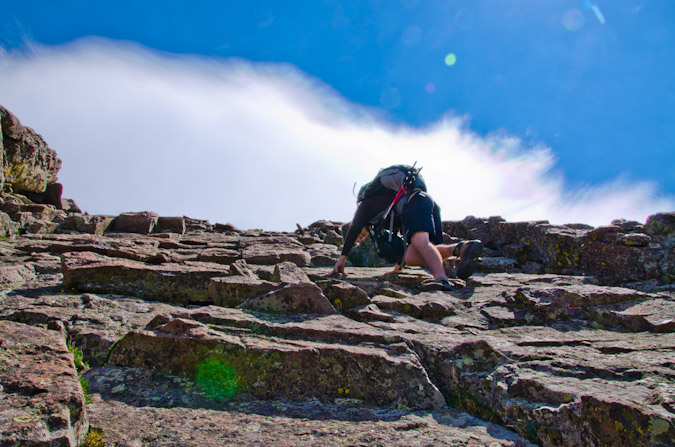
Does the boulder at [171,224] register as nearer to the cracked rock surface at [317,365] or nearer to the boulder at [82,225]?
the boulder at [82,225]

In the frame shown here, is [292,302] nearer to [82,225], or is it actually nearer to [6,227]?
[6,227]

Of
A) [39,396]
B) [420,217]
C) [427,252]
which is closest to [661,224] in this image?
[420,217]

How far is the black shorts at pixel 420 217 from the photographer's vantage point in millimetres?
8734

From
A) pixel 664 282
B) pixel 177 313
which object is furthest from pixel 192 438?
pixel 664 282

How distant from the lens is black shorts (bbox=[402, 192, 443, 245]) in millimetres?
8734

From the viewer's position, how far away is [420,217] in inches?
347

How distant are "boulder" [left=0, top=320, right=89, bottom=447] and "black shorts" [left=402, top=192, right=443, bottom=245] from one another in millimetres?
6742

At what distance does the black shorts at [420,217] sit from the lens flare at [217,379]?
Result: 561 centimetres

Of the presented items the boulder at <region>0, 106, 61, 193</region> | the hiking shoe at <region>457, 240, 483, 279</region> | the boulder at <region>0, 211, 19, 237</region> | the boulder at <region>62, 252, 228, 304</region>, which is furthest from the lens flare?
the boulder at <region>0, 106, 61, 193</region>

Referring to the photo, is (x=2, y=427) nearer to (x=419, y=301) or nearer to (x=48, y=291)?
(x=48, y=291)

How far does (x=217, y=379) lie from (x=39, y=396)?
1566mm

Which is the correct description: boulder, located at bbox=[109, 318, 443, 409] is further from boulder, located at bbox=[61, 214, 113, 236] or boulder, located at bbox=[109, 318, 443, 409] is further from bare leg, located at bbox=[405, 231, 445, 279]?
boulder, located at bbox=[61, 214, 113, 236]

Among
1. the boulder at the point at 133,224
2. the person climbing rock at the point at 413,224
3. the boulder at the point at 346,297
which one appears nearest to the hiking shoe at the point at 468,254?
the person climbing rock at the point at 413,224

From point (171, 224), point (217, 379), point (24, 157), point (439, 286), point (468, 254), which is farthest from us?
point (24, 157)
